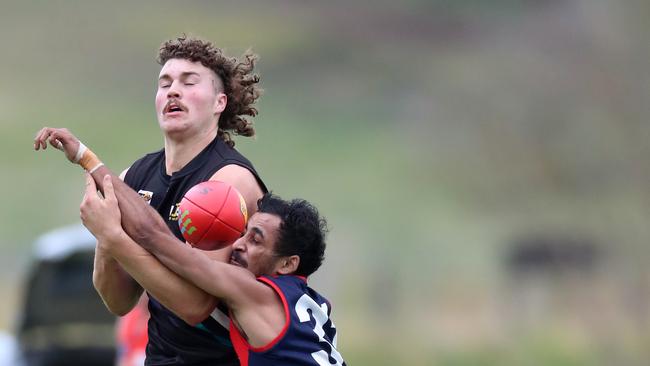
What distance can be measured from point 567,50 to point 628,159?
13.3 ft

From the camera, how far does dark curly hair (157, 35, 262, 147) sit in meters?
5.66

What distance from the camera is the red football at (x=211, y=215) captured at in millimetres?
5098

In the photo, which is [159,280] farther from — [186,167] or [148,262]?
[186,167]

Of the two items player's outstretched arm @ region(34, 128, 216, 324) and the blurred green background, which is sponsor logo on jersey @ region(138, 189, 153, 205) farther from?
the blurred green background

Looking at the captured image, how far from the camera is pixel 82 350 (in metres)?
12.8

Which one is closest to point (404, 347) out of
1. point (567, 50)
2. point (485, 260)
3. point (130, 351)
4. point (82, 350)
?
point (485, 260)

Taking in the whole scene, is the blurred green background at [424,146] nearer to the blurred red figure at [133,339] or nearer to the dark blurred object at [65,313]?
the dark blurred object at [65,313]

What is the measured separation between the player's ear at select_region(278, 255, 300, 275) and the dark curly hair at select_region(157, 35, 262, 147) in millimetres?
703

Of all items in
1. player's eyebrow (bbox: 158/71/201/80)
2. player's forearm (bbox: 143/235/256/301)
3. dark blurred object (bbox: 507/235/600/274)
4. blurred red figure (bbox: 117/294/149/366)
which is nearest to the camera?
player's forearm (bbox: 143/235/256/301)

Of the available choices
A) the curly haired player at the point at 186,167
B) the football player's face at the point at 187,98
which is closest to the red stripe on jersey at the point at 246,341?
the curly haired player at the point at 186,167

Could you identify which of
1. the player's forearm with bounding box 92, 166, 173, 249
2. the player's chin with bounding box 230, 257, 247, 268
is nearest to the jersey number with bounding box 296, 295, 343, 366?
the player's chin with bounding box 230, 257, 247, 268

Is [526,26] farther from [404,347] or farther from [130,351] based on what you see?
[130,351]

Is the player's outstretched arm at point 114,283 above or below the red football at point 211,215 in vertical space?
below

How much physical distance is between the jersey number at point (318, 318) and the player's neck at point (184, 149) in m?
0.83
